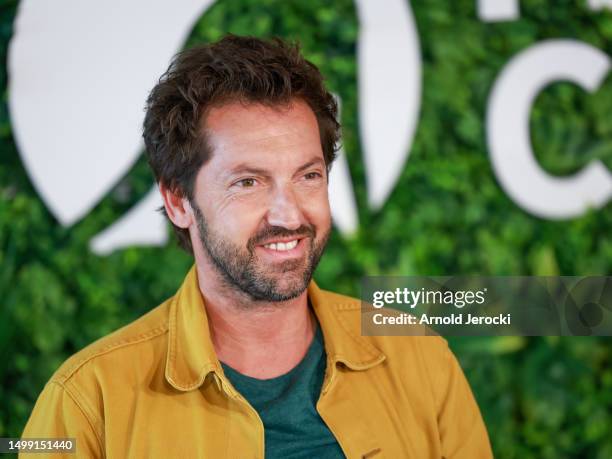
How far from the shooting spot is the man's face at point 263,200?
145 centimetres

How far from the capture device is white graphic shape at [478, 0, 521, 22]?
7.61ft

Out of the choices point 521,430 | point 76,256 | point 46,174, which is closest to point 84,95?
point 46,174

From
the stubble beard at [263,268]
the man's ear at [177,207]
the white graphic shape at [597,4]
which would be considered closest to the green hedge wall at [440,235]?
the white graphic shape at [597,4]

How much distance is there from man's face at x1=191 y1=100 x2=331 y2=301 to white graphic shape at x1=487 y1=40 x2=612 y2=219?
101 cm

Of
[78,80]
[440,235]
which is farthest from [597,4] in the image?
[78,80]

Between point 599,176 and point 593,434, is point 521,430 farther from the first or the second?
point 599,176

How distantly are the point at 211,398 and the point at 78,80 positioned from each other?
1154mm

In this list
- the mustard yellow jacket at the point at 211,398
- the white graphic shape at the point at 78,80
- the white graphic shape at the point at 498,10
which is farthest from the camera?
the white graphic shape at the point at 498,10

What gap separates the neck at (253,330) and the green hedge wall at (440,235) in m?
0.71

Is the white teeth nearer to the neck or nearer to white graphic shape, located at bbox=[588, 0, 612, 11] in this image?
the neck

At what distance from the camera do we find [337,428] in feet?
4.79

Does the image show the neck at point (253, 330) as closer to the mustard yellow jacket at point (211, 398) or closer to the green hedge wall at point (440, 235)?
the mustard yellow jacket at point (211, 398)

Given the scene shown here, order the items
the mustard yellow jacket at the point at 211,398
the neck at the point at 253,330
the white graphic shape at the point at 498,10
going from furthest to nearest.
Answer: the white graphic shape at the point at 498,10 → the neck at the point at 253,330 → the mustard yellow jacket at the point at 211,398

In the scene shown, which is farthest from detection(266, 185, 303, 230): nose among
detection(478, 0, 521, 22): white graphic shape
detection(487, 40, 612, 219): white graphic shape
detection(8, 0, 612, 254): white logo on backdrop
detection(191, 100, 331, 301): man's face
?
detection(478, 0, 521, 22): white graphic shape
